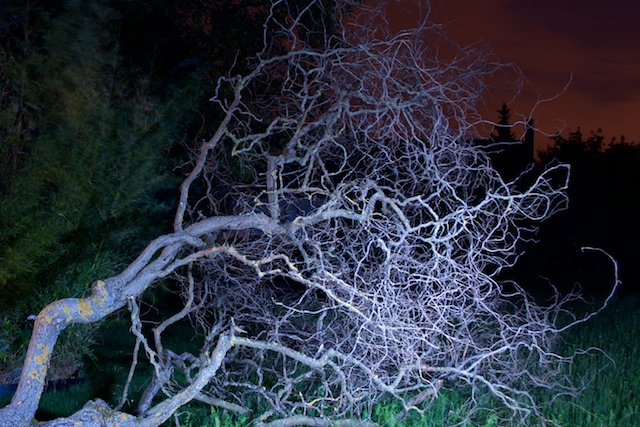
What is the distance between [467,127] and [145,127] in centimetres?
321

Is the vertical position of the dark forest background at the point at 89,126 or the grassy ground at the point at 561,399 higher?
the dark forest background at the point at 89,126

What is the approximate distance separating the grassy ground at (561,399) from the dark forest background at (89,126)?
54cm

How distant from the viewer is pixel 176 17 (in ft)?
29.7

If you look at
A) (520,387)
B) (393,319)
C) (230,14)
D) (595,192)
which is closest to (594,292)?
(595,192)

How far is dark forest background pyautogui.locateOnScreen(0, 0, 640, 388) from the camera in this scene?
650 centimetres

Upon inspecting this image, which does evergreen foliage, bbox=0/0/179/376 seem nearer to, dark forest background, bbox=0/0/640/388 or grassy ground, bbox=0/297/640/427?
dark forest background, bbox=0/0/640/388

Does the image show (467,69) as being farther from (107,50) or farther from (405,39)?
(107,50)

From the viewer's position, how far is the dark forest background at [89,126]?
21.3 ft

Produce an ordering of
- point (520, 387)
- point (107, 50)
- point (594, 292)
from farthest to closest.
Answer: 1. point (594, 292)
2. point (107, 50)
3. point (520, 387)

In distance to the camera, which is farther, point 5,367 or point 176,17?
point 176,17

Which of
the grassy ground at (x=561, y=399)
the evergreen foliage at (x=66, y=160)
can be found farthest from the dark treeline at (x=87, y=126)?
the grassy ground at (x=561, y=399)

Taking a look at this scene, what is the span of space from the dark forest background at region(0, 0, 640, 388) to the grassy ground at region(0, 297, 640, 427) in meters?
0.54

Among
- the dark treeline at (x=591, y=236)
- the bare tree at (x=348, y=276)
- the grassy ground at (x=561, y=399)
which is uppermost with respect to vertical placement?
the bare tree at (x=348, y=276)

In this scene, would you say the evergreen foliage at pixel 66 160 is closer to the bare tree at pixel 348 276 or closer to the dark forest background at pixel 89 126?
the dark forest background at pixel 89 126
